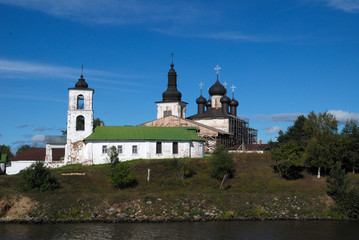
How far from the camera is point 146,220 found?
25438 mm

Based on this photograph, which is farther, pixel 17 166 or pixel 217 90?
pixel 217 90

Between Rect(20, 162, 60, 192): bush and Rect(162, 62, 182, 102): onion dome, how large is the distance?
29.2m

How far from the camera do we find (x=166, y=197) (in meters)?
28.0

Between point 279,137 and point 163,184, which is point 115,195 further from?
point 279,137

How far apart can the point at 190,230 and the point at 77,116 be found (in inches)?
809

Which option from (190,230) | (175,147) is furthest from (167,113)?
(190,230)

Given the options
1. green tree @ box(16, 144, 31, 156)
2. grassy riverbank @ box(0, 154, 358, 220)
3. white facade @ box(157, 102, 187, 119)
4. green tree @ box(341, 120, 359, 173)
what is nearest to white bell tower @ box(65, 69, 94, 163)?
grassy riverbank @ box(0, 154, 358, 220)

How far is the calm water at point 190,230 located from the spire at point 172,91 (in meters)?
32.8

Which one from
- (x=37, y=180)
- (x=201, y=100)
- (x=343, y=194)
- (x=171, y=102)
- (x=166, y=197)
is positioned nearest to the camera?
(x=343, y=194)

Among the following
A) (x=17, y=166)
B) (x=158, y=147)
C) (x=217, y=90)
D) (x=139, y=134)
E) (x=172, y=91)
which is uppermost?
(x=217, y=90)

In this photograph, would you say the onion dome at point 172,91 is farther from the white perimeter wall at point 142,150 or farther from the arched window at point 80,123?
the arched window at point 80,123

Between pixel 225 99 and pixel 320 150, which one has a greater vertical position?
pixel 225 99

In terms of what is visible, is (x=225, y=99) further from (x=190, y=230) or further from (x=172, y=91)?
(x=190, y=230)

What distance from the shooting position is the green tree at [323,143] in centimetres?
3303
